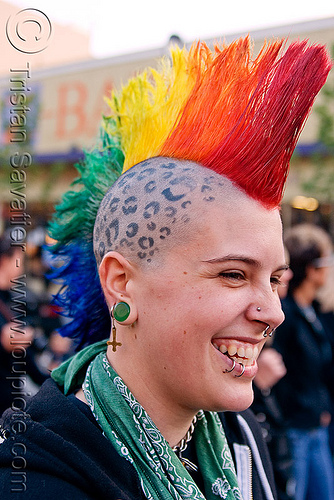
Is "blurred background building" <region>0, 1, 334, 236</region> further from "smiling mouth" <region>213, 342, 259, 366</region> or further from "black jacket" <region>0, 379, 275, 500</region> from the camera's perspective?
"black jacket" <region>0, 379, 275, 500</region>

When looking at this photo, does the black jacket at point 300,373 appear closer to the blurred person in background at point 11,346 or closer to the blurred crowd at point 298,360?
the blurred crowd at point 298,360

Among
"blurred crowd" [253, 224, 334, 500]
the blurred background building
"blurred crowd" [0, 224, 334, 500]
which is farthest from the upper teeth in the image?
the blurred background building

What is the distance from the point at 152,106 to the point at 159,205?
0.40 meters

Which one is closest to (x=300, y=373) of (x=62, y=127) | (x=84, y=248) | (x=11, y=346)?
(x=11, y=346)

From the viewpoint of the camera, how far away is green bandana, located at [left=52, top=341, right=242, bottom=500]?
1.54m

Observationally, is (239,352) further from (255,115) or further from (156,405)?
(255,115)

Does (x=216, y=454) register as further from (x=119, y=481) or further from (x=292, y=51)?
(x=292, y=51)

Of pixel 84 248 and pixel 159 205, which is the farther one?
pixel 84 248

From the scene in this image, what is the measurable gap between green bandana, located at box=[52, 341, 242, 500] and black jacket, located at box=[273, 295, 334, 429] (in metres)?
2.45

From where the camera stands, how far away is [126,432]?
157 centimetres

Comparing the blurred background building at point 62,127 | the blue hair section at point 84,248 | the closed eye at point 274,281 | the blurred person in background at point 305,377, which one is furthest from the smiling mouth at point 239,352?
the blurred background building at point 62,127

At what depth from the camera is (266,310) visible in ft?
5.15

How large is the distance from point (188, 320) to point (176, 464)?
440 mm

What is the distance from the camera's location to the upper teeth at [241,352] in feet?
5.10
